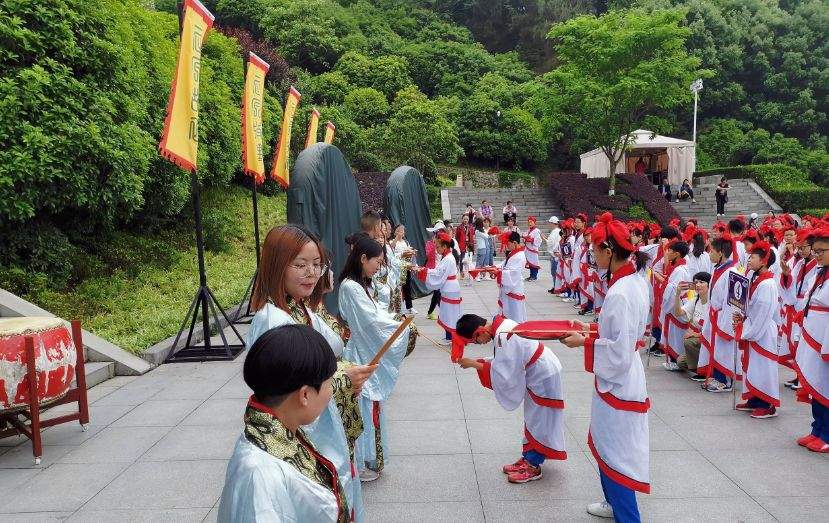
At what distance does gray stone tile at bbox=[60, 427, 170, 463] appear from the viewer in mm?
4648

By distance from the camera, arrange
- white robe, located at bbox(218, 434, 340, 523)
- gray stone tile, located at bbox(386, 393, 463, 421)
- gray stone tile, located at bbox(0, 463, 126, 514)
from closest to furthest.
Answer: white robe, located at bbox(218, 434, 340, 523)
gray stone tile, located at bbox(0, 463, 126, 514)
gray stone tile, located at bbox(386, 393, 463, 421)

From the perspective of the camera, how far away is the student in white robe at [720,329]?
19.8ft

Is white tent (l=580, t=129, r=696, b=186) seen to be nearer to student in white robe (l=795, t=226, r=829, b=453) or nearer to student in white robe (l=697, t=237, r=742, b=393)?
student in white robe (l=697, t=237, r=742, b=393)

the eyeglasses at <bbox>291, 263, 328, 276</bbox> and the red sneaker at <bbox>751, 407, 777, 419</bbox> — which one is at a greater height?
the eyeglasses at <bbox>291, 263, 328, 276</bbox>

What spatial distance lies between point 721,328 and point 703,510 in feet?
9.66

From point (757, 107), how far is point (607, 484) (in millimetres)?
43650

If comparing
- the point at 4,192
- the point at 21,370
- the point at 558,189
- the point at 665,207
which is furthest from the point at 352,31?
the point at 21,370

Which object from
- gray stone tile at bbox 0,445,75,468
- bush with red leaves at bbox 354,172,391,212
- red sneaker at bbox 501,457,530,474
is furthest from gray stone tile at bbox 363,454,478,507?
bush with red leaves at bbox 354,172,391,212

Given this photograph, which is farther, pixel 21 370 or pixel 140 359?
pixel 140 359

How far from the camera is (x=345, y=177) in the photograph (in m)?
8.32

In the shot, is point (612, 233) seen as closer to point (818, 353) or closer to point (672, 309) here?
point (818, 353)

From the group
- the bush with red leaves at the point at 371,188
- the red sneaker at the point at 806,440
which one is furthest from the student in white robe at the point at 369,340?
the bush with red leaves at the point at 371,188

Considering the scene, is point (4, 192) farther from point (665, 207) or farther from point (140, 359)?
point (665, 207)

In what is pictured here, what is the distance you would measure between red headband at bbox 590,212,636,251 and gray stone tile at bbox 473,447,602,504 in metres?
Answer: 1.74
